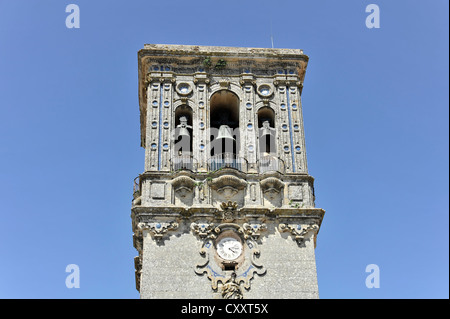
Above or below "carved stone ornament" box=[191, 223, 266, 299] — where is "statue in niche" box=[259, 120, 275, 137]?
above

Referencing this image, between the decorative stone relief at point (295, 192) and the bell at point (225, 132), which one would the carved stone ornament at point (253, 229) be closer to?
the decorative stone relief at point (295, 192)

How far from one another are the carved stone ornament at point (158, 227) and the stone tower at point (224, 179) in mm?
38

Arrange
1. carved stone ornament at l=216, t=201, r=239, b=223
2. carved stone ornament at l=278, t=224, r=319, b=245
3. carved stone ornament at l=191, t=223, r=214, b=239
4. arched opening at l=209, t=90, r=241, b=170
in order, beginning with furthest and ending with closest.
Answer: arched opening at l=209, t=90, r=241, b=170 → carved stone ornament at l=216, t=201, r=239, b=223 → carved stone ornament at l=278, t=224, r=319, b=245 → carved stone ornament at l=191, t=223, r=214, b=239

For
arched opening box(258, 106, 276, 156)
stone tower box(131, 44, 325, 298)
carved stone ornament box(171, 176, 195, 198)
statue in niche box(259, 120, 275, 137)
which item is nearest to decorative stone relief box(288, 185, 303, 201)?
stone tower box(131, 44, 325, 298)

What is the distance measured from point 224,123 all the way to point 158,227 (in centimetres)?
705

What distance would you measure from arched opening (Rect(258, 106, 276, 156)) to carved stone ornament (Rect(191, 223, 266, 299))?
4.58 meters

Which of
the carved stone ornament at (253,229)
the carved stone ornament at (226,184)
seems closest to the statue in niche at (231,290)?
the carved stone ornament at (253,229)

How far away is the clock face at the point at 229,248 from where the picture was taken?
106 feet

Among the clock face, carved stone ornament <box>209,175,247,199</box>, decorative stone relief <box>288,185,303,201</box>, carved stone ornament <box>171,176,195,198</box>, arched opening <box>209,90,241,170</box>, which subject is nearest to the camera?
the clock face

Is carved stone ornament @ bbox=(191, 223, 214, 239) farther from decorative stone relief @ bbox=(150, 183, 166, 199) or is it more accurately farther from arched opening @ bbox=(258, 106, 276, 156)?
arched opening @ bbox=(258, 106, 276, 156)

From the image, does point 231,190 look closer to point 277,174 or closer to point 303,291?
point 277,174

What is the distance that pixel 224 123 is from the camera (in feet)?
124

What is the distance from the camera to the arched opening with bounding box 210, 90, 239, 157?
36125 mm
